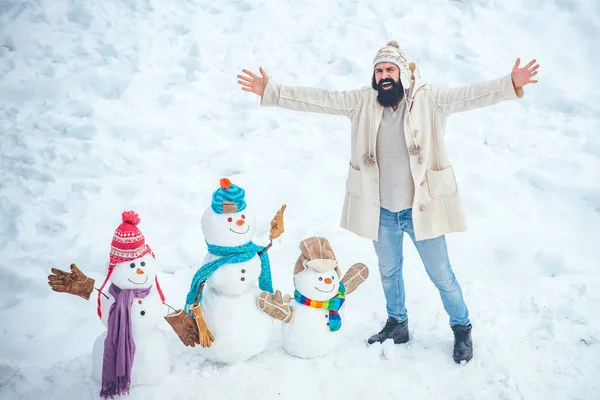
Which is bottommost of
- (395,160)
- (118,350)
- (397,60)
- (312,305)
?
(118,350)

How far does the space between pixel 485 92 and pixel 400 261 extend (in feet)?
3.71

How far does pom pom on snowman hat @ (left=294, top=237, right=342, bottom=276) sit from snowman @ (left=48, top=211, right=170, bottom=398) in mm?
865

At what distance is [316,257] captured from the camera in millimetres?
3273

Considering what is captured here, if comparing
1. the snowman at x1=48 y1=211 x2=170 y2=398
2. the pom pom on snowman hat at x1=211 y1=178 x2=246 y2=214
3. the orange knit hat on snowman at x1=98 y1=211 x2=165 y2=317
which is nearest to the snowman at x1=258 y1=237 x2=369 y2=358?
the pom pom on snowman hat at x1=211 y1=178 x2=246 y2=214

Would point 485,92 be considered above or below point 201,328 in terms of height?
above

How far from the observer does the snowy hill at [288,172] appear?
130 inches

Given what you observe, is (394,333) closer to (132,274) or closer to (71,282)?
(132,274)

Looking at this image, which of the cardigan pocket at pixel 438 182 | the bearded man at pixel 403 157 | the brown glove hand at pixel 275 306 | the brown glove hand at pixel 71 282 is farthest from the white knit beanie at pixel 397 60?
the brown glove hand at pixel 71 282

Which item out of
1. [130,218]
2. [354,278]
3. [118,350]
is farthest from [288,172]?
[118,350]

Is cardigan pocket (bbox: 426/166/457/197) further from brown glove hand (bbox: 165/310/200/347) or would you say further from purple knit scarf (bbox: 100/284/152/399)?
purple knit scarf (bbox: 100/284/152/399)

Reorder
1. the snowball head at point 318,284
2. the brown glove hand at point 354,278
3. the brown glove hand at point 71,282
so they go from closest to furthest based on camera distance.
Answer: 1. the brown glove hand at point 71,282
2. the snowball head at point 318,284
3. the brown glove hand at point 354,278

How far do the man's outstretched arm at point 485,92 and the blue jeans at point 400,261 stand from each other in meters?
0.65

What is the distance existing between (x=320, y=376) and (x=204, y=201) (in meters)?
2.35

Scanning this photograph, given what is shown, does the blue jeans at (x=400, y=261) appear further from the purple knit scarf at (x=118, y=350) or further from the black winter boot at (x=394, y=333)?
the purple knit scarf at (x=118, y=350)
